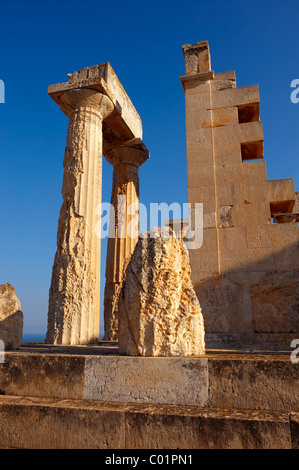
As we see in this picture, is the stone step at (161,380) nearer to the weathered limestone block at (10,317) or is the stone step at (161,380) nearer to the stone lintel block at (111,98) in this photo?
the weathered limestone block at (10,317)

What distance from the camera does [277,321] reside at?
621cm

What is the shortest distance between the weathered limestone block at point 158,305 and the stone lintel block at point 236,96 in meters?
4.80

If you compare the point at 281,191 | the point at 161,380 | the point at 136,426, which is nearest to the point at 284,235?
the point at 281,191

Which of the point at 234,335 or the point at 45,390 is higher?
the point at 234,335

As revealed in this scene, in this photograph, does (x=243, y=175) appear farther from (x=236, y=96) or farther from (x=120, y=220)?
(x=120, y=220)

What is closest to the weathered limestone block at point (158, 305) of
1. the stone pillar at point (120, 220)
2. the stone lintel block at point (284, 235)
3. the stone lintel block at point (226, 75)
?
the stone lintel block at point (284, 235)

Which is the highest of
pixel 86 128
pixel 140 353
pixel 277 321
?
pixel 86 128

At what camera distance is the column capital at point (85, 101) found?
9398 mm

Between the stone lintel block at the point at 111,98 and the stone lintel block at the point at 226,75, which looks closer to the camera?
the stone lintel block at the point at 226,75

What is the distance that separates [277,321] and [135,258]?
361cm

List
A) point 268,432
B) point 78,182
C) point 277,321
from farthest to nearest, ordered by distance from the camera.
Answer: point 78,182
point 277,321
point 268,432

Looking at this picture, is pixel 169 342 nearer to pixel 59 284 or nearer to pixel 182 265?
pixel 182 265

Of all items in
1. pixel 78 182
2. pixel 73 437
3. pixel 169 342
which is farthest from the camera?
pixel 78 182

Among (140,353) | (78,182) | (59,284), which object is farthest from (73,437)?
(78,182)
